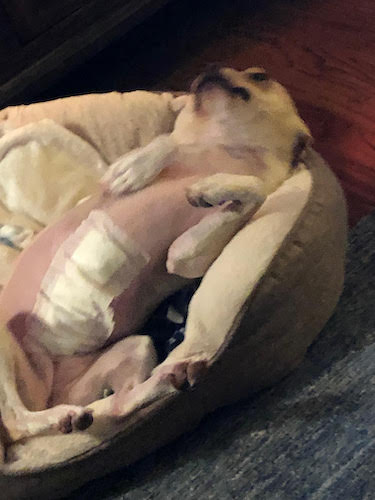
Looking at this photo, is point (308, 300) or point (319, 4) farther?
point (319, 4)

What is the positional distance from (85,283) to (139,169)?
21 centimetres

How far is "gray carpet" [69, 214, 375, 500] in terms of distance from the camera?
1.11m

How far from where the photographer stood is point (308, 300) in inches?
43.6

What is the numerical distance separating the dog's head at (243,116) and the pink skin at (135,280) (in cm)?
5

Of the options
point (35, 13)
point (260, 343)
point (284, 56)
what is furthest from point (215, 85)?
point (284, 56)

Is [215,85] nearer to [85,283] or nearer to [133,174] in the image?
[133,174]

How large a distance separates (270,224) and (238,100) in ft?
0.78

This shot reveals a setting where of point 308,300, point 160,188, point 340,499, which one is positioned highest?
point 160,188

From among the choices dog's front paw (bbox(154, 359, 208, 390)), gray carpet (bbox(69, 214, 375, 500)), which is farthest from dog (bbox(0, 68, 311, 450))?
gray carpet (bbox(69, 214, 375, 500))

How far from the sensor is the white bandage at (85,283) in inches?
40.8

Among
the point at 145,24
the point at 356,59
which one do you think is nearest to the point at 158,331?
the point at 356,59

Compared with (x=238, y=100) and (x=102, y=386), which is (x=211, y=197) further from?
(x=102, y=386)

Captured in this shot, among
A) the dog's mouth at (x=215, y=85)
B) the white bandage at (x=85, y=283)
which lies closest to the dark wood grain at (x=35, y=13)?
the dog's mouth at (x=215, y=85)

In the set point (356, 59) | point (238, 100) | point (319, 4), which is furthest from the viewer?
point (319, 4)
